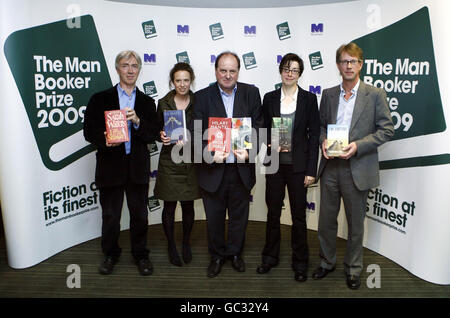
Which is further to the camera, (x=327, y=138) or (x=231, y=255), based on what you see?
(x=231, y=255)

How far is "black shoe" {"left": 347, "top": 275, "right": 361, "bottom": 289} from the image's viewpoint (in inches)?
114

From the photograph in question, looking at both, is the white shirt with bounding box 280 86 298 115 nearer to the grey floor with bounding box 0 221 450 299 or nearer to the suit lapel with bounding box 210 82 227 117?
the suit lapel with bounding box 210 82 227 117

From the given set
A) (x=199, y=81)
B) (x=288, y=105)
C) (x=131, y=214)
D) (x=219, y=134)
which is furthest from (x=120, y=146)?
(x=199, y=81)

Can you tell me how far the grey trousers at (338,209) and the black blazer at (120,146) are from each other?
1.55 meters

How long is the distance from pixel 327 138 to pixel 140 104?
62.6 inches

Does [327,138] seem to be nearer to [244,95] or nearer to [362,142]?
[362,142]

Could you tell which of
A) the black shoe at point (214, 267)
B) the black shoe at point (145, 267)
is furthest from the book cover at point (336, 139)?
the black shoe at point (145, 267)

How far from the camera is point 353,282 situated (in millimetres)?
2912

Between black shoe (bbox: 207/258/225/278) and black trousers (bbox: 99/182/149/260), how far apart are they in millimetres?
626

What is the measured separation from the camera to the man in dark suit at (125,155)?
2875 millimetres

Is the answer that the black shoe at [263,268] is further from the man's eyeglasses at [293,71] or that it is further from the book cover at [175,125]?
the man's eyeglasses at [293,71]

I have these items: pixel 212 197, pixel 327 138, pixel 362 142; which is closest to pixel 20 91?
pixel 212 197

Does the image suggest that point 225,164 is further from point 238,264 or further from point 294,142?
point 238,264

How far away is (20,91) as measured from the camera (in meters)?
3.06
